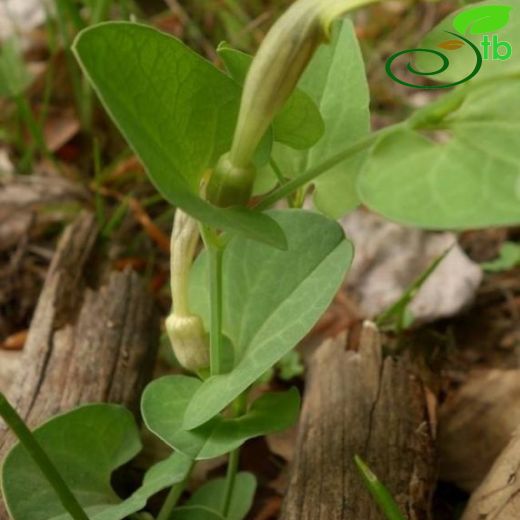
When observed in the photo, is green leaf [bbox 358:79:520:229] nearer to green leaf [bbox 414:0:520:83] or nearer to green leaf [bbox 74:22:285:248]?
green leaf [bbox 414:0:520:83]

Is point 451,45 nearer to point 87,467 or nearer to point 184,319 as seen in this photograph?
point 184,319

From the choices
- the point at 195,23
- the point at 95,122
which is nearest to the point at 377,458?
the point at 95,122

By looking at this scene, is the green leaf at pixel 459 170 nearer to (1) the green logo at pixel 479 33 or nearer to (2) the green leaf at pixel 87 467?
(1) the green logo at pixel 479 33

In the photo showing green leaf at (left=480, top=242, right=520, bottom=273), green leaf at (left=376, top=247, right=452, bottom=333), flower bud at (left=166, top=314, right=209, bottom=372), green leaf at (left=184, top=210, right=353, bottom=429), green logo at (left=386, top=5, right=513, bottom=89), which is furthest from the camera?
green leaf at (left=480, top=242, right=520, bottom=273)

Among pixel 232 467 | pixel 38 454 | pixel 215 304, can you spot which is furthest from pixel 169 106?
pixel 232 467

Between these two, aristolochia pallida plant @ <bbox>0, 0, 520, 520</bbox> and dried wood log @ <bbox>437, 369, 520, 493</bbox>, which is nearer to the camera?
aristolochia pallida plant @ <bbox>0, 0, 520, 520</bbox>

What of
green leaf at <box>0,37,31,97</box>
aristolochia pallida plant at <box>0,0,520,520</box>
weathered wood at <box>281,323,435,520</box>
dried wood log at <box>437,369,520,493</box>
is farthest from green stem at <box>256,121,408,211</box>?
green leaf at <box>0,37,31,97</box>

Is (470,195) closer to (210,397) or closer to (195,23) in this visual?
(210,397)
